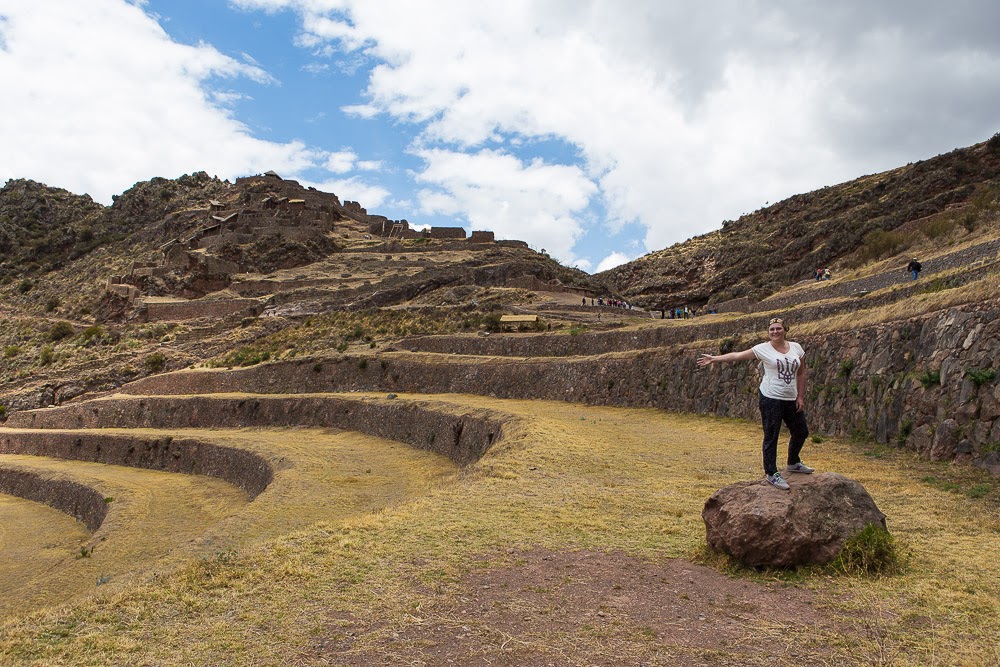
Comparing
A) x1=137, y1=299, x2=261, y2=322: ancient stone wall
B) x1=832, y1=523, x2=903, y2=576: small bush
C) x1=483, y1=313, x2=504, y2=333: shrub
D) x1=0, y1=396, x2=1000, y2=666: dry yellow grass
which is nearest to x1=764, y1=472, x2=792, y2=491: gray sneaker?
x1=832, y1=523, x2=903, y2=576: small bush

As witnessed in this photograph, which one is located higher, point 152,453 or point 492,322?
point 492,322

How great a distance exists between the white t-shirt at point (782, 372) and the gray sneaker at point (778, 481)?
2.81 feet

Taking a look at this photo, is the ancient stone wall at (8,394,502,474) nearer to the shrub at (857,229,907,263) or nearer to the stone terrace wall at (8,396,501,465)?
the stone terrace wall at (8,396,501,465)

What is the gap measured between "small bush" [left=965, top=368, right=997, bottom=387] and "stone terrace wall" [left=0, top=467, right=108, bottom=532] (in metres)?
20.5

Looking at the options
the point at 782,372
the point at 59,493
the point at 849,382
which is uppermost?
the point at 849,382

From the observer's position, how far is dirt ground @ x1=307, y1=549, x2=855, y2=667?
4.58 metres

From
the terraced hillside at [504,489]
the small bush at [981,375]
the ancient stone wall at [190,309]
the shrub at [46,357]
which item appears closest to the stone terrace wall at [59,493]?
the terraced hillside at [504,489]

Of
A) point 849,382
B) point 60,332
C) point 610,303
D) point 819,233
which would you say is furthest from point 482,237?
point 849,382

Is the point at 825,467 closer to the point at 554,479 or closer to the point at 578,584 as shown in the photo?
the point at 554,479

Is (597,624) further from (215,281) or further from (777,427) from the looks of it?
(215,281)

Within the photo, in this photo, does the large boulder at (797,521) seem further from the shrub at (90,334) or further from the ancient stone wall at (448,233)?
the ancient stone wall at (448,233)

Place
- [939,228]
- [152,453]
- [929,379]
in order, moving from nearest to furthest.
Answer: [929,379] → [152,453] → [939,228]

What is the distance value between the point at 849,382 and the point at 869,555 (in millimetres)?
9008

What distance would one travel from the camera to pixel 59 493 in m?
22.1
